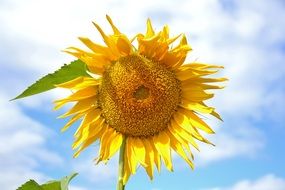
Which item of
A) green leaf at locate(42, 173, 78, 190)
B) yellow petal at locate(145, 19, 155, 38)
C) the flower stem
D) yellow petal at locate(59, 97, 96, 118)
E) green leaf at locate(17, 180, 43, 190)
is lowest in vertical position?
green leaf at locate(17, 180, 43, 190)

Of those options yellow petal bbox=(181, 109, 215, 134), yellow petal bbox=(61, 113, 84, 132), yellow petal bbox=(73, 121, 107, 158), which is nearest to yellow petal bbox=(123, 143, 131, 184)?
yellow petal bbox=(73, 121, 107, 158)

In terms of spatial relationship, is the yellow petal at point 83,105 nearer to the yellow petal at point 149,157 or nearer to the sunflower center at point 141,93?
the sunflower center at point 141,93

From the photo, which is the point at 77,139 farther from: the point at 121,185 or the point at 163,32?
the point at 163,32

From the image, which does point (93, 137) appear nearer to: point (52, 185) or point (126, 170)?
point (126, 170)

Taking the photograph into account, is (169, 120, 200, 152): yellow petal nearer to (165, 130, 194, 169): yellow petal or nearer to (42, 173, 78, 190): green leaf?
(165, 130, 194, 169): yellow petal

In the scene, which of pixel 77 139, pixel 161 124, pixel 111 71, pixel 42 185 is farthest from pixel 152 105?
pixel 42 185
